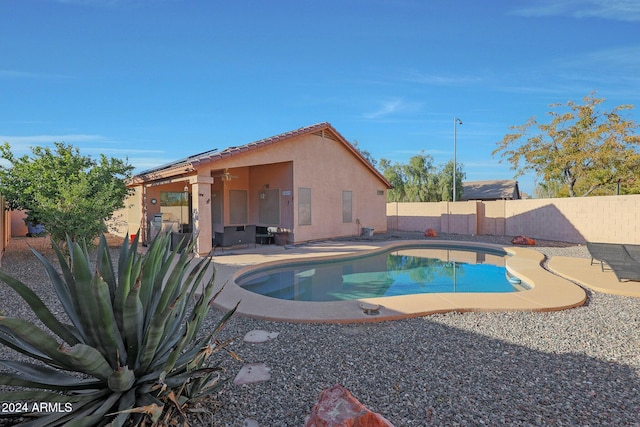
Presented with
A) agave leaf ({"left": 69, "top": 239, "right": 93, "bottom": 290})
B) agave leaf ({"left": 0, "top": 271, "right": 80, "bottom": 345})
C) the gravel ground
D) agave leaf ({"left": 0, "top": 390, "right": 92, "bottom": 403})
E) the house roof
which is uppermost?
the house roof

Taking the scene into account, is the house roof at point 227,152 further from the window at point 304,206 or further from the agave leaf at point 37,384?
the agave leaf at point 37,384

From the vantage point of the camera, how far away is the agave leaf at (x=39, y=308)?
1.95 m

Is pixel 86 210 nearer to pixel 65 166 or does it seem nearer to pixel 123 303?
pixel 65 166

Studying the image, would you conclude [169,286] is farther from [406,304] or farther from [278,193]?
[278,193]

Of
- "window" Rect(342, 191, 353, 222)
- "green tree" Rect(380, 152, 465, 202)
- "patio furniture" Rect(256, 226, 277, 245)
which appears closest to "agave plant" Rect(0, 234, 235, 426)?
"patio furniture" Rect(256, 226, 277, 245)

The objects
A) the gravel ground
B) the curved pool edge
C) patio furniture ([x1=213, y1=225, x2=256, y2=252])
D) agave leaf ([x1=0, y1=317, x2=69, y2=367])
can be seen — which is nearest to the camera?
agave leaf ([x1=0, y1=317, x2=69, y2=367])

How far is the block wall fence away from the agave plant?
60.4ft

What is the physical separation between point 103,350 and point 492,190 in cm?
4543

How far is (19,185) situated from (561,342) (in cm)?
1551

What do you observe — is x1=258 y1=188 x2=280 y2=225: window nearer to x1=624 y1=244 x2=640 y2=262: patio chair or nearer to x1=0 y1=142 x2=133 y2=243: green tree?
x1=0 y1=142 x2=133 y2=243: green tree

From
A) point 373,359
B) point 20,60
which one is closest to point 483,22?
point 373,359

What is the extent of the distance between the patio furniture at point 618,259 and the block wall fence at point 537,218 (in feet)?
22.2

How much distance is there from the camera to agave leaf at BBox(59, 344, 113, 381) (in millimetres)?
1759

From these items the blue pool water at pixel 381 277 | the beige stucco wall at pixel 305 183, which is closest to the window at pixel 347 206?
the beige stucco wall at pixel 305 183
